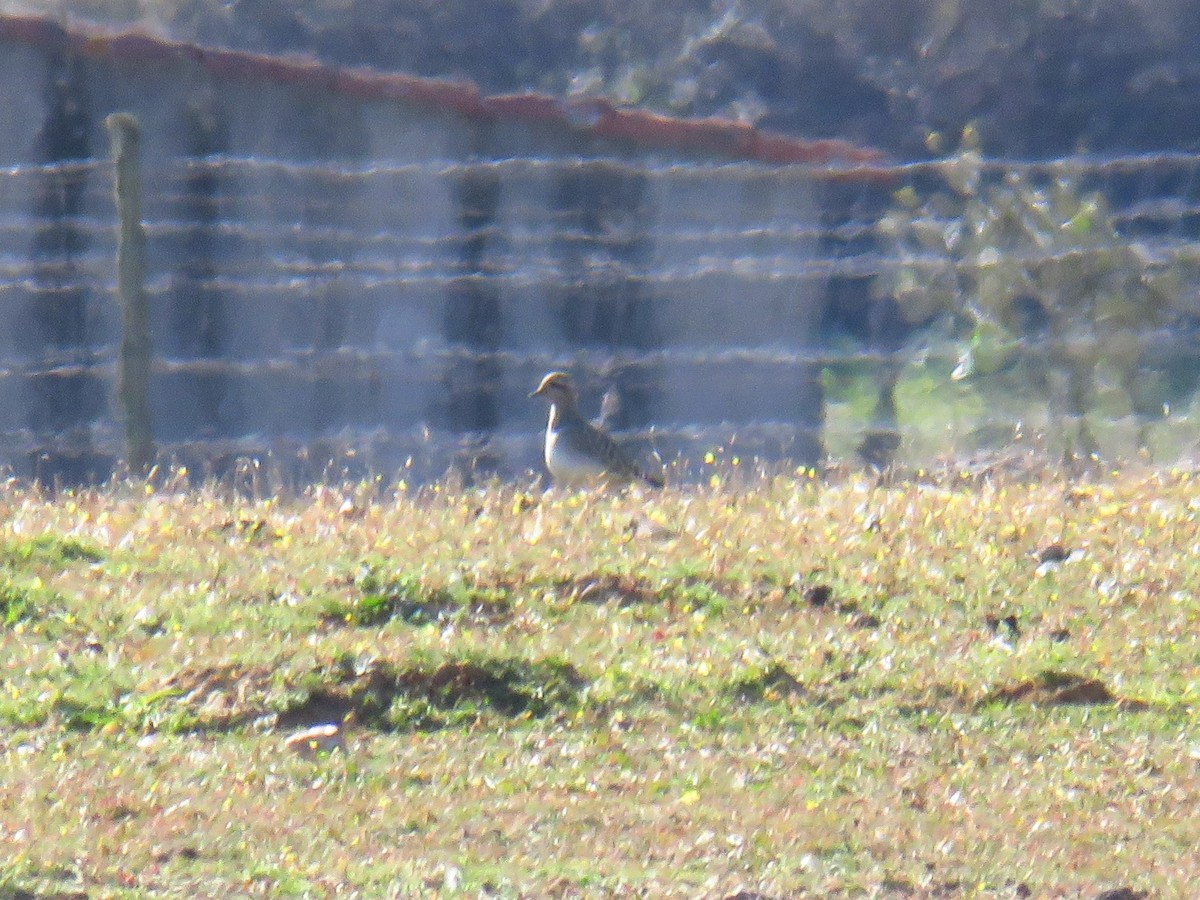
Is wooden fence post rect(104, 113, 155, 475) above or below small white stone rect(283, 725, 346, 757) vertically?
above

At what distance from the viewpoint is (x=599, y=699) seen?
17.6ft

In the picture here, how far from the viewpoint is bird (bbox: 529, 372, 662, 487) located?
31.8ft

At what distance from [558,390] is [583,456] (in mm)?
706

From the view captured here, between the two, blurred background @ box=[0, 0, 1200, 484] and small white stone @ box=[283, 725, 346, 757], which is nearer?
small white stone @ box=[283, 725, 346, 757]

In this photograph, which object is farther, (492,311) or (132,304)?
(492,311)

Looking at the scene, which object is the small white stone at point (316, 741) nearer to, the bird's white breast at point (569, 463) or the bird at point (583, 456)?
the bird at point (583, 456)

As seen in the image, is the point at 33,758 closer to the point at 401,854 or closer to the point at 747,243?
the point at 401,854

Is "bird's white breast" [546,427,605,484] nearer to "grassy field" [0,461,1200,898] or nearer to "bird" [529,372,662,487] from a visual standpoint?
"bird" [529,372,662,487]

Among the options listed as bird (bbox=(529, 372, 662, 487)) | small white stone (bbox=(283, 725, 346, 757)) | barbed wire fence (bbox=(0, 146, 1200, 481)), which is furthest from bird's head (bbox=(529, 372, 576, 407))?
small white stone (bbox=(283, 725, 346, 757))

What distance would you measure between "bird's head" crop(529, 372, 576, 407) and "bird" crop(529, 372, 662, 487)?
0.08 metres

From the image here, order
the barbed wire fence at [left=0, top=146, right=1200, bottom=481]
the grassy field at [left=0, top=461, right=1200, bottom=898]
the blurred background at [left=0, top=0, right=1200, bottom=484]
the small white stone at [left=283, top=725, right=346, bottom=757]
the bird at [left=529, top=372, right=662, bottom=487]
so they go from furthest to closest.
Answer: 1. the barbed wire fence at [left=0, top=146, right=1200, bottom=481]
2. the blurred background at [left=0, top=0, right=1200, bottom=484]
3. the bird at [left=529, top=372, right=662, bottom=487]
4. the small white stone at [left=283, top=725, right=346, bottom=757]
5. the grassy field at [left=0, top=461, right=1200, bottom=898]

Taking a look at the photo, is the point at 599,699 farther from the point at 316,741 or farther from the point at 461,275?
the point at 461,275

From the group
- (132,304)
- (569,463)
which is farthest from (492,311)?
(132,304)

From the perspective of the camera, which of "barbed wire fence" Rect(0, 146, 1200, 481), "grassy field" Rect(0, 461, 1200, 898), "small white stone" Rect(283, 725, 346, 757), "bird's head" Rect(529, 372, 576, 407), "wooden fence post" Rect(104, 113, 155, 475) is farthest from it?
"barbed wire fence" Rect(0, 146, 1200, 481)
